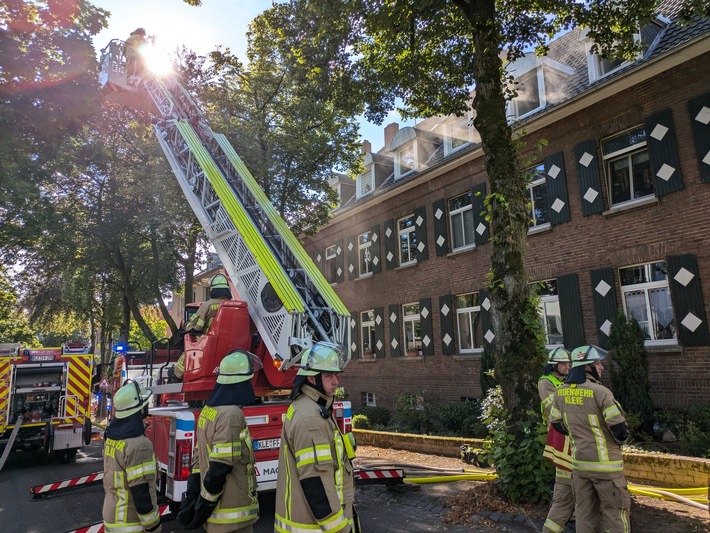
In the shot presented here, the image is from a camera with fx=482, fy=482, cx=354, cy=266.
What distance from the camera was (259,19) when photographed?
471 inches

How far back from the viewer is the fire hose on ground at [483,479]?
5275 millimetres

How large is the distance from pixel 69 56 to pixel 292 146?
5.33 metres

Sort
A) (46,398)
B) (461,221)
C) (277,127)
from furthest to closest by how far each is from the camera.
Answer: (461,221), (277,127), (46,398)

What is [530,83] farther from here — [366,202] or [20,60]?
[20,60]

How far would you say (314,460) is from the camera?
2564 millimetres

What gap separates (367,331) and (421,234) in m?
4.68

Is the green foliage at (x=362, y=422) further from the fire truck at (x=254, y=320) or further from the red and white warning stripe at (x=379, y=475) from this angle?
the fire truck at (x=254, y=320)

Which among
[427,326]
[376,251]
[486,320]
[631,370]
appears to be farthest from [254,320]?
[376,251]

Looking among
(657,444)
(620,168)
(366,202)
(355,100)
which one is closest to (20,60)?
(355,100)

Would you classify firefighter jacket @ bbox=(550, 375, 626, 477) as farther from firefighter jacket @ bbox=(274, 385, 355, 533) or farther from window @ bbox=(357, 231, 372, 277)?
window @ bbox=(357, 231, 372, 277)

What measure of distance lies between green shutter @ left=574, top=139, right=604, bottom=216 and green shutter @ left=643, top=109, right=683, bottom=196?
116 cm

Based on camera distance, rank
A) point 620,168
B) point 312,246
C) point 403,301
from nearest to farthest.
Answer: point 620,168
point 403,301
point 312,246

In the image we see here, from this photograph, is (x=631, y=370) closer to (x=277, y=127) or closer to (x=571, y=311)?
(x=571, y=311)

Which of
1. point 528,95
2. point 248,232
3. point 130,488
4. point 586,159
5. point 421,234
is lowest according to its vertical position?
point 130,488
